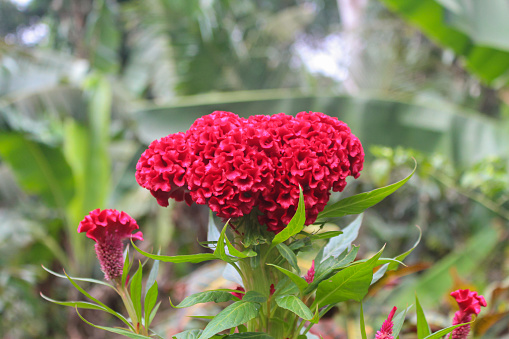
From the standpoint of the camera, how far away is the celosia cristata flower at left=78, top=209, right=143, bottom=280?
0.78m

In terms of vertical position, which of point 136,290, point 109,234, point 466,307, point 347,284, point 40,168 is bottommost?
point 466,307

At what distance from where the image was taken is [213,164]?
73 centimetres

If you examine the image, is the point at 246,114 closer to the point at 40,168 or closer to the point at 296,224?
the point at 40,168

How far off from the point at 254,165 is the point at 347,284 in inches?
10.4

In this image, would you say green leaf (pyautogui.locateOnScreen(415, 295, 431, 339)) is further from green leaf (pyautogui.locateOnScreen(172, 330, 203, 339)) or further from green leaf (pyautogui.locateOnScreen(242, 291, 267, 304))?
green leaf (pyautogui.locateOnScreen(172, 330, 203, 339))

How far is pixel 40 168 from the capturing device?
407 centimetres

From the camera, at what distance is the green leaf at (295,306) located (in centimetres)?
68

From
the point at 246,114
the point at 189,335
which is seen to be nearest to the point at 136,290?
the point at 189,335

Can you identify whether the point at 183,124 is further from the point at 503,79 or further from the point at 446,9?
the point at 503,79

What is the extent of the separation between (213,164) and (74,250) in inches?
167

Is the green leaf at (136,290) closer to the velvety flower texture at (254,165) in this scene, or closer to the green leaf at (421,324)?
the velvety flower texture at (254,165)

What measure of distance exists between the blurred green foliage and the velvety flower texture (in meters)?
1.60

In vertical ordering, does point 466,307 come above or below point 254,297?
below

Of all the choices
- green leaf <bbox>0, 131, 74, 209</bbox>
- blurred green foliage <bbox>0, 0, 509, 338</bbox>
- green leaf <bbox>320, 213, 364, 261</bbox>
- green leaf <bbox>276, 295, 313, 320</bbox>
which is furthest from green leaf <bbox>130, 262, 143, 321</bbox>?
green leaf <bbox>0, 131, 74, 209</bbox>
